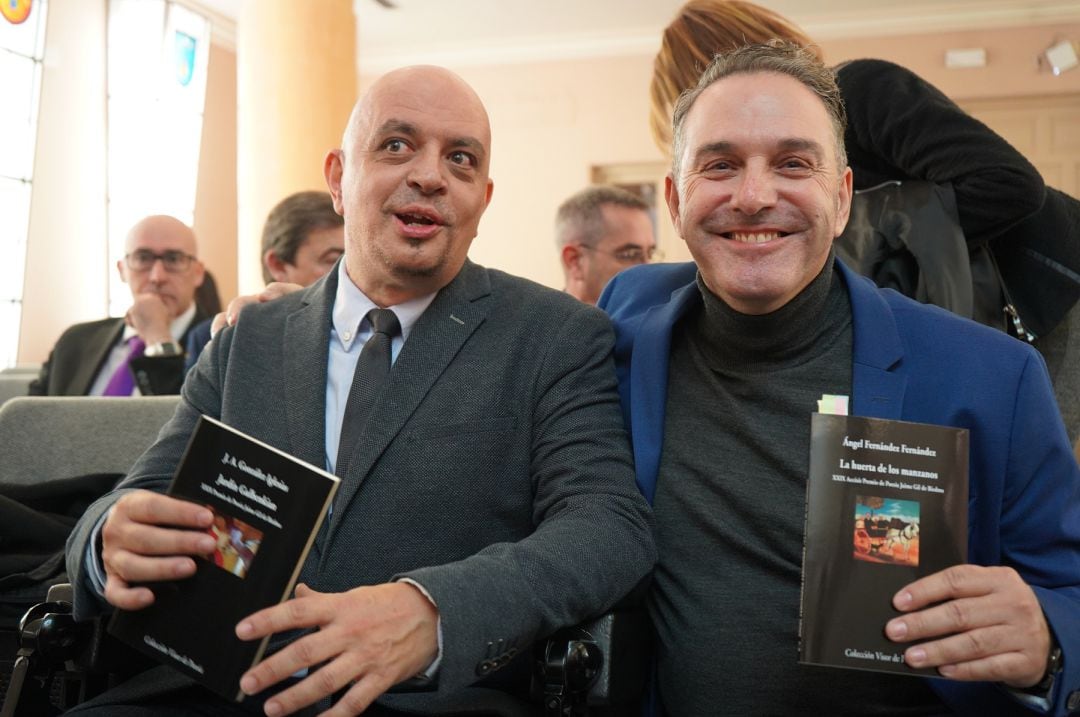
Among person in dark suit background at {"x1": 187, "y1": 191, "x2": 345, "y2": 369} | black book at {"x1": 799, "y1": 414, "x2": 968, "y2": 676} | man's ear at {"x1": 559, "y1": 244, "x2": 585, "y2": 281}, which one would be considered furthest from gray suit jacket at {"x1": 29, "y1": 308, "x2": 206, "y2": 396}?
black book at {"x1": 799, "y1": 414, "x2": 968, "y2": 676}

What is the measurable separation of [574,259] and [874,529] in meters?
2.98

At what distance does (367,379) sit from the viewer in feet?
5.93

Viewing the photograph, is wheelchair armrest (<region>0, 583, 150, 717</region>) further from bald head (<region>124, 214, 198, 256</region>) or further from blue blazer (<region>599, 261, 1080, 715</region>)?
bald head (<region>124, 214, 198, 256</region>)

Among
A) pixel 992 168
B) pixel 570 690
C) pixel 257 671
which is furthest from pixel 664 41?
pixel 257 671

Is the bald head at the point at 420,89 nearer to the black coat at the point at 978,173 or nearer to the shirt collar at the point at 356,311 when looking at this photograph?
the shirt collar at the point at 356,311

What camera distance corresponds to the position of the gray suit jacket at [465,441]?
5.15 ft

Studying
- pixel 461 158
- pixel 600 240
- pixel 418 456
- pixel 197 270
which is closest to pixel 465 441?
pixel 418 456

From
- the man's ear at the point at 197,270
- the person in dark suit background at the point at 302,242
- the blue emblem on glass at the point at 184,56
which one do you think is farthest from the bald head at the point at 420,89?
the blue emblem on glass at the point at 184,56

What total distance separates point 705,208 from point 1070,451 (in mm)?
666

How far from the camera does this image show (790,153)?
1.65 metres

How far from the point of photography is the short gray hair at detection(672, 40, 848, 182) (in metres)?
1.70

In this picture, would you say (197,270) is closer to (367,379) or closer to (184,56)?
(367,379)

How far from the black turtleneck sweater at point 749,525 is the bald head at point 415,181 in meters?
0.49

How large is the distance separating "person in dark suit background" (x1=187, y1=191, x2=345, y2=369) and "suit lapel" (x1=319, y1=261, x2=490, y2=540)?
1518 mm
